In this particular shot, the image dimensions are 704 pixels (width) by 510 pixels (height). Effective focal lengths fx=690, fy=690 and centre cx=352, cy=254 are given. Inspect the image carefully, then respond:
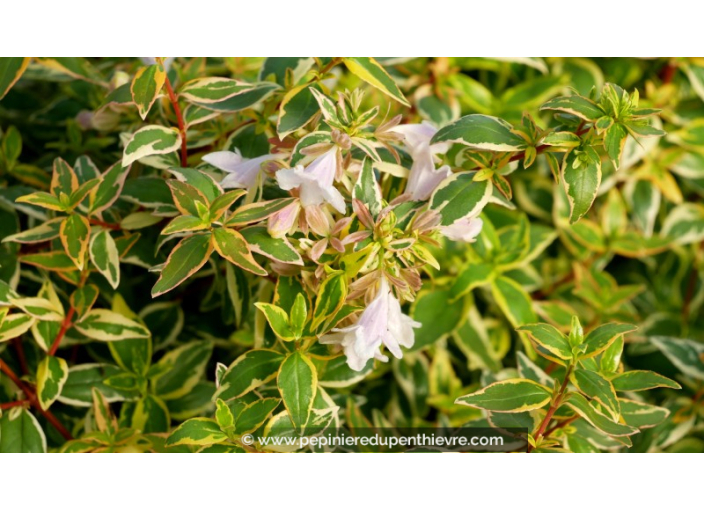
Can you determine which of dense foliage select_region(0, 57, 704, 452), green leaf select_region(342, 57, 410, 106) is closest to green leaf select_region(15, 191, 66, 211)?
dense foliage select_region(0, 57, 704, 452)

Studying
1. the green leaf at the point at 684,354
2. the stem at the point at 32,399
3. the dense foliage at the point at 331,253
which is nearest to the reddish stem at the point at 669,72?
the dense foliage at the point at 331,253

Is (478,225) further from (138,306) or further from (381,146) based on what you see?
(138,306)

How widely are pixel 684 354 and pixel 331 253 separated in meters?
0.77

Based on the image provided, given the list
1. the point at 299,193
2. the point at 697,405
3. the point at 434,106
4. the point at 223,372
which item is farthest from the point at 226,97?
the point at 697,405

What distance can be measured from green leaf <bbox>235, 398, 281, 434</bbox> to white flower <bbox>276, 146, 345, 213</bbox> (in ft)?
0.93

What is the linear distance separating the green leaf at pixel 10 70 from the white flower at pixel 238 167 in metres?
0.33

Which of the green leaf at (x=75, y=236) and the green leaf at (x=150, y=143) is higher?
the green leaf at (x=150, y=143)

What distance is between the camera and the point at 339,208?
2.78 ft

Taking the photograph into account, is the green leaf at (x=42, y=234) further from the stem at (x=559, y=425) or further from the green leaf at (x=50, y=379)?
the stem at (x=559, y=425)

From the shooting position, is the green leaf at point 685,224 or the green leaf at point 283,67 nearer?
the green leaf at point 283,67

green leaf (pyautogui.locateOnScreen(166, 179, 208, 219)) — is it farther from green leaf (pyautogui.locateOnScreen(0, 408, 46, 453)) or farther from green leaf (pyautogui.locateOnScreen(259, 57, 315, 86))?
green leaf (pyautogui.locateOnScreen(0, 408, 46, 453))

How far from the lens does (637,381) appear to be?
92 centimetres

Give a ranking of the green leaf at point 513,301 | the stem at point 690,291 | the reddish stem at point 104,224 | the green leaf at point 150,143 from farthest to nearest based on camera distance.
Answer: the stem at point 690,291 → the green leaf at point 513,301 → the reddish stem at point 104,224 → the green leaf at point 150,143

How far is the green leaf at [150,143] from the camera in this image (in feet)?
3.02
